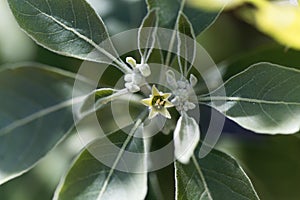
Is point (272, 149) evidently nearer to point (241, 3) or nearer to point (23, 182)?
point (241, 3)

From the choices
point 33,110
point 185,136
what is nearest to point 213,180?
point 185,136

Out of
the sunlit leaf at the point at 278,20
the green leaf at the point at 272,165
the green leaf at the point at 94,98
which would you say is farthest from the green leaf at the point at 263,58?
the green leaf at the point at 94,98

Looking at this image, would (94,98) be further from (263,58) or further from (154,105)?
(263,58)

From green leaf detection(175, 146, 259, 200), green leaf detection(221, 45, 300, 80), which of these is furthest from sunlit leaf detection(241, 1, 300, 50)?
green leaf detection(175, 146, 259, 200)

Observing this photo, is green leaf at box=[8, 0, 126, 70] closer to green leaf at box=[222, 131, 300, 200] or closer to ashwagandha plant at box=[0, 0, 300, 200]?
ashwagandha plant at box=[0, 0, 300, 200]

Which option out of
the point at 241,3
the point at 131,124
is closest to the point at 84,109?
the point at 131,124

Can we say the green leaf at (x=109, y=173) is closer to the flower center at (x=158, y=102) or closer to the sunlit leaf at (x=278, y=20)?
the flower center at (x=158, y=102)
